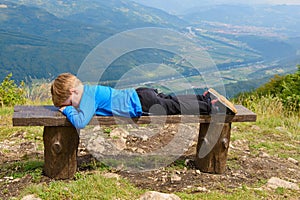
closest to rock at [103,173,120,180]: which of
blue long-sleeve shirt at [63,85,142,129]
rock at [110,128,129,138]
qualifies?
blue long-sleeve shirt at [63,85,142,129]

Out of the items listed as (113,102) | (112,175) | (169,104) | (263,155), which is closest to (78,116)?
(113,102)

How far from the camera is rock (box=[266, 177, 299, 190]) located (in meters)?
3.89

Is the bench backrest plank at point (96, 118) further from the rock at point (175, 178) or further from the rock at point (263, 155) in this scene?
the rock at point (263, 155)

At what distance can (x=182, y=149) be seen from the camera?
491cm

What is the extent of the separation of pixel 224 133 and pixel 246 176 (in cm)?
60

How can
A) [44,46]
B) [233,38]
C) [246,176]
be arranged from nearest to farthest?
[246,176] < [44,46] < [233,38]

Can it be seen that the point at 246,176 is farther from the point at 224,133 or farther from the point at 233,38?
the point at 233,38

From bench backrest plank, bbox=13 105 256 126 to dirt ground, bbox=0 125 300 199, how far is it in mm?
656

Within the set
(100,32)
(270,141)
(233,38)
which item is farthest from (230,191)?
(233,38)

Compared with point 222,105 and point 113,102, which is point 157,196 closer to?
point 113,102

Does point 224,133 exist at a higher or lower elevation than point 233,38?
lower

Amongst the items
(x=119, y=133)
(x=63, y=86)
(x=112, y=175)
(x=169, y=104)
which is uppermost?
(x=63, y=86)

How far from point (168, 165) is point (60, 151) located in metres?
1.36

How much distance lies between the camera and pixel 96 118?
11.8 feet
